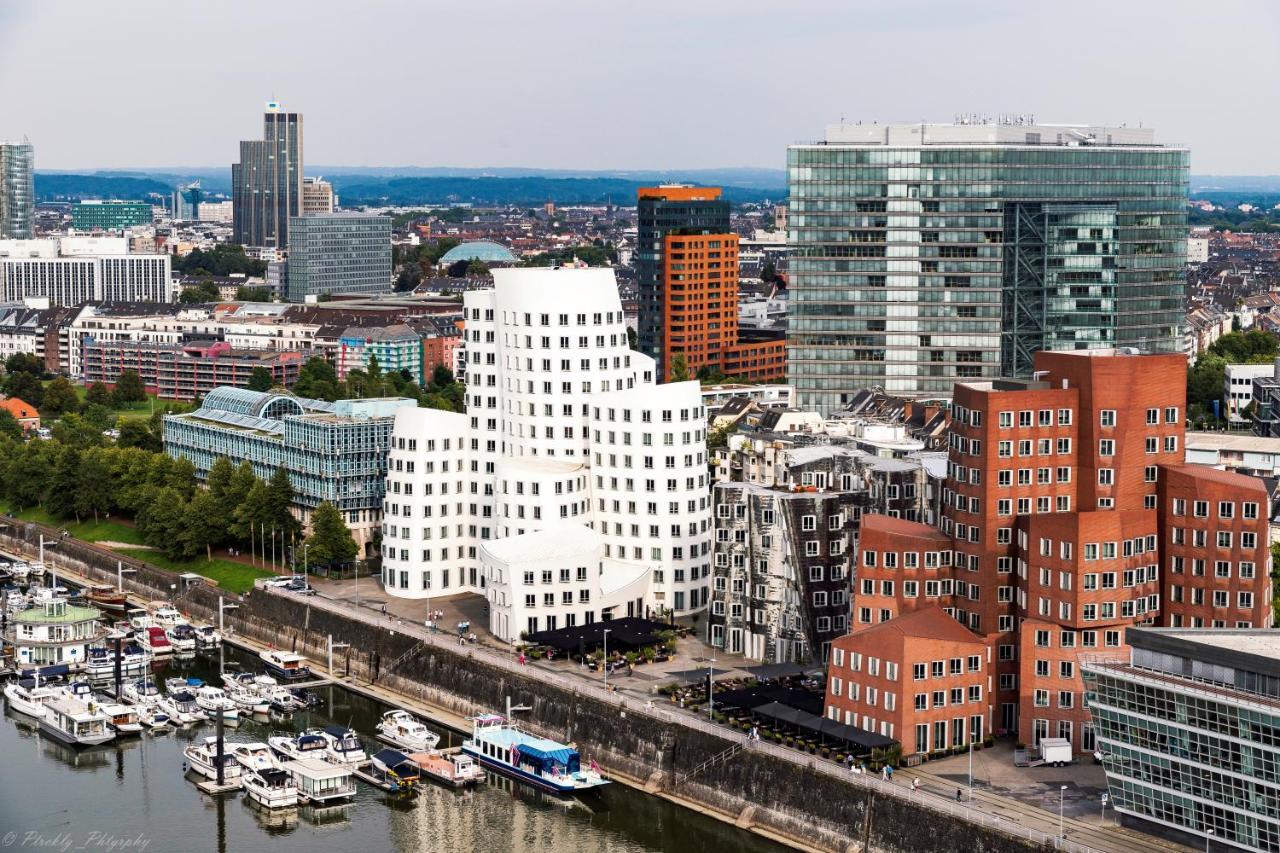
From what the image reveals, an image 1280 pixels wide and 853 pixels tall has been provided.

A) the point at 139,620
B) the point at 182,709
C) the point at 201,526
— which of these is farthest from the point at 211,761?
the point at 201,526

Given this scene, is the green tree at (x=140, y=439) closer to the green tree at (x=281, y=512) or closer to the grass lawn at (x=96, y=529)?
the grass lawn at (x=96, y=529)

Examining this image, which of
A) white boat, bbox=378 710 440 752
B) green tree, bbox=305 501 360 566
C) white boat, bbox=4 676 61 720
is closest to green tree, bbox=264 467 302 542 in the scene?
green tree, bbox=305 501 360 566

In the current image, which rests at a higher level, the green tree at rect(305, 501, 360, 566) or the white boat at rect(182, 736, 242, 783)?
the green tree at rect(305, 501, 360, 566)

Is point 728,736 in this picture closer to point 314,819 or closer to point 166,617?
point 314,819

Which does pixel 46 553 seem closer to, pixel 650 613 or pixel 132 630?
pixel 132 630

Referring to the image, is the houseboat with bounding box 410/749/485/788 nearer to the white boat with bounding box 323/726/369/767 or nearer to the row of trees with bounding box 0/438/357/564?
the white boat with bounding box 323/726/369/767

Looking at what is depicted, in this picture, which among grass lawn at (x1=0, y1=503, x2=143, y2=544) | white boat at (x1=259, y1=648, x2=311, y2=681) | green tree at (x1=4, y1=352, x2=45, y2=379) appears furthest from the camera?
green tree at (x1=4, y1=352, x2=45, y2=379)
